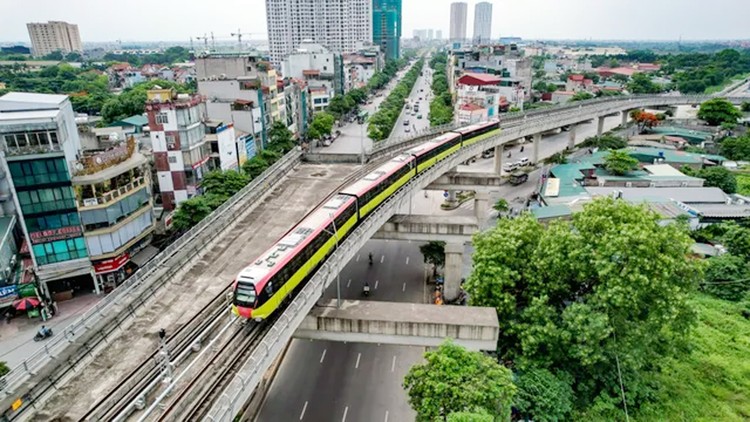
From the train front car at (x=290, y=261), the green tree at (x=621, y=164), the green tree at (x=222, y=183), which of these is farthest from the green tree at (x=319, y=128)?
the train front car at (x=290, y=261)

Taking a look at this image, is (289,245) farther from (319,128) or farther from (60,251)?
(319,128)

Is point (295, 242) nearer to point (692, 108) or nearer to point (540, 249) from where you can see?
point (540, 249)

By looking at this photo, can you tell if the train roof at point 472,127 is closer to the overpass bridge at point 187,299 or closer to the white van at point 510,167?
the overpass bridge at point 187,299

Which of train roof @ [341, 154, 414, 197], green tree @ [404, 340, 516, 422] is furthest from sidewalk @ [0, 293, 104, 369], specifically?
green tree @ [404, 340, 516, 422]

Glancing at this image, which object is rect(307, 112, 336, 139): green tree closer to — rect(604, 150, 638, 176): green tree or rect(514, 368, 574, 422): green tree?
rect(604, 150, 638, 176): green tree

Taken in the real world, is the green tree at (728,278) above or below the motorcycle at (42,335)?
above

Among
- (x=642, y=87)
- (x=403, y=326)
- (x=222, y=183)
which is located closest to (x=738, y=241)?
(x=403, y=326)
